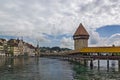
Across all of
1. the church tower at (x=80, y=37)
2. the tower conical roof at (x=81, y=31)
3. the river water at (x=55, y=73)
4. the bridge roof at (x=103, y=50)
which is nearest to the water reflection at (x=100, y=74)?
the river water at (x=55, y=73)

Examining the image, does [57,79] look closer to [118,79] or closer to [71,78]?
[71,78]

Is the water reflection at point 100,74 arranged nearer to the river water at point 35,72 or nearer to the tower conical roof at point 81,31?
the river water at point 35,72

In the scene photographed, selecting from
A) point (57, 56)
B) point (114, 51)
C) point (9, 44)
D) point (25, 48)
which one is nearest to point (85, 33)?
point (57, 56)

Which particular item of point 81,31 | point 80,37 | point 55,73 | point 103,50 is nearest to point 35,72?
point 55,73

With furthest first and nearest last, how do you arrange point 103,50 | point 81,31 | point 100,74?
1. point 81,31
2. point 103,50
3. point 100,74

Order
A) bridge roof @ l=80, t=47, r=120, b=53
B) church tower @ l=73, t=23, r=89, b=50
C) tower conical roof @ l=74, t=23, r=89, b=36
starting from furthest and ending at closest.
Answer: tower conical roof @ l=74, t=23, r=89, b=36 < church tower @ l=73, t=23, r=89, b=50 < bridge roof @ l=80, t=47, r=120, b=53

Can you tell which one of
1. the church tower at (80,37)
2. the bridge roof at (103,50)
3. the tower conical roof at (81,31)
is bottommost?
the bridge roof at (103,50)

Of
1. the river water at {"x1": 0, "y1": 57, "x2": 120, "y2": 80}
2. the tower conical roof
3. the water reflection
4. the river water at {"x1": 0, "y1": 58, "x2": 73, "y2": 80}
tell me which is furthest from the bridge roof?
the tower conical roof

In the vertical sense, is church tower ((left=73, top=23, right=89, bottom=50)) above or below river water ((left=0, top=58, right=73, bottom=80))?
above

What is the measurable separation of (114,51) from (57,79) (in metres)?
28.3

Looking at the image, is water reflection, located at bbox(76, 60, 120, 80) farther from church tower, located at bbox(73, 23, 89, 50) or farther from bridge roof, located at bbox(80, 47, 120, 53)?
church tower, located at bbox(73, 23, 89, 50)

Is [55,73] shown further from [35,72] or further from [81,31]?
[81,31]

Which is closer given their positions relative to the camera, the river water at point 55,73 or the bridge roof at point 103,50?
the river water at point 55,73

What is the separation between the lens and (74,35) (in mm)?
115000
